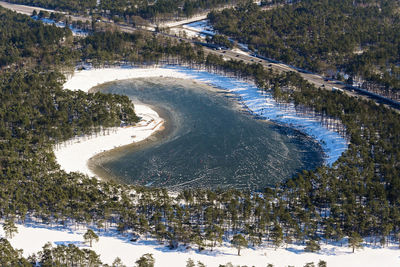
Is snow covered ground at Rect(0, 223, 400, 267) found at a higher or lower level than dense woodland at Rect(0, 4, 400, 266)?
lower

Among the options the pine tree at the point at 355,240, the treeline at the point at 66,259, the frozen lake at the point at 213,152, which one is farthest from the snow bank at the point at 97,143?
the pine tree at the point at 355,240

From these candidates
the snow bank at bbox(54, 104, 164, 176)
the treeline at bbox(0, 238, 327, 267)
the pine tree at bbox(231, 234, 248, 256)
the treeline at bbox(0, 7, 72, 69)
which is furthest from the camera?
the treeline at bbox(0, 7, 72, 69)

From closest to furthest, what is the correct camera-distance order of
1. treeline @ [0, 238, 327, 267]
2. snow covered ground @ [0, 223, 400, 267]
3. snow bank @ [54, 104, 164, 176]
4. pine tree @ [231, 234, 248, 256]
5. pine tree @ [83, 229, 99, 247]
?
treeline @ [0, 238, 327, 267] < snow covered ground @ [0, 223, 400, 267] < pine tree @ [231, 234, 248, 256] < pine tree @ [83, 229, 99, 247] < snow bank @ [54, 104, 164, 176]

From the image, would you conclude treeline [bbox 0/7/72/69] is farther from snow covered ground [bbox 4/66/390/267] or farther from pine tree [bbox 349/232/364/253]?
pine tree [bbox 349/232/364/253]

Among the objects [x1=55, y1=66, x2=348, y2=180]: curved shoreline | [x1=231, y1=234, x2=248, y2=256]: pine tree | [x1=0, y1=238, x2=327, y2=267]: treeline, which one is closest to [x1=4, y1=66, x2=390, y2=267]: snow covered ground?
[x1=231, y1=234, x2=248, y2=256]: pine tree

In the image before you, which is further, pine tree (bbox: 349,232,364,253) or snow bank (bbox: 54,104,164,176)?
snow bank (bbox: 54,104,164,176)

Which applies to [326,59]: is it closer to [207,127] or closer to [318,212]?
[207,127]

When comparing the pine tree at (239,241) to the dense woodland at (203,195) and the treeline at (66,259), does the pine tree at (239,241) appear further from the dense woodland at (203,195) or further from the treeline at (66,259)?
the treeline at (66,259)

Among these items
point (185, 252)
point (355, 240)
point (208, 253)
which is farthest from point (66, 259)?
point (355, 240)

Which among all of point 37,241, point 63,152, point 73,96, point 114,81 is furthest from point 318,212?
point 114,81
